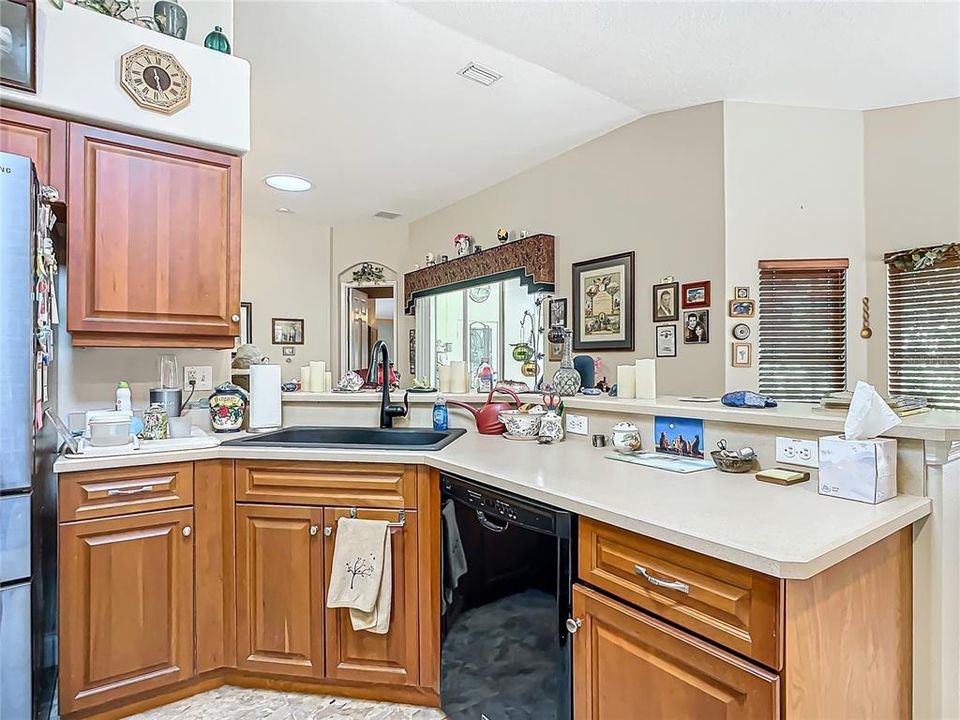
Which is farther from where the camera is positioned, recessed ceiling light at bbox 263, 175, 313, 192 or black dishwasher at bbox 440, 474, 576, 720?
recessed ceiling light at bbox 263, 175, 313, 192

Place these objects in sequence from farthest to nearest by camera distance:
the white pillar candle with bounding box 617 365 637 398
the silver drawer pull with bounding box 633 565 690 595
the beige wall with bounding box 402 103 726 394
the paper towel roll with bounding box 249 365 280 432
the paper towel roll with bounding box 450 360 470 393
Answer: the beige wall with bounding box 402 103 726 394, the paper towel roll with bounding box 450 360 470 393, the paper towel roll with bounding box 249 365 280 432, the white pillar candle with bounding box 617 365 637 398, the silver drawer pull with bounding box 633 565 690 595

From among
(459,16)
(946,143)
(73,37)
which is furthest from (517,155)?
(73,37)

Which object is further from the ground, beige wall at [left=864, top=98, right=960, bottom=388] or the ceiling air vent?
the ceiling air vent

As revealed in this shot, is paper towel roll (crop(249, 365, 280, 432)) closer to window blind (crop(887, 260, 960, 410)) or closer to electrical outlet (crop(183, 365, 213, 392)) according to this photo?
electrical outlet (crop(183, 365, 213, 392))

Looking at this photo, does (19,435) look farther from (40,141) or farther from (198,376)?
(40,141)

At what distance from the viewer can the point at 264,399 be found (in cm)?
246

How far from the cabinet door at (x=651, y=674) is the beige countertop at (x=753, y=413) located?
745 mm

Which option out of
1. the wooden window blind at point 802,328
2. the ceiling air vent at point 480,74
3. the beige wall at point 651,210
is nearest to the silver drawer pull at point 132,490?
the ceiling air vent at point 480,74

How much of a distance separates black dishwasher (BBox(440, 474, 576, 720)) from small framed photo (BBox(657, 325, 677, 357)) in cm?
225

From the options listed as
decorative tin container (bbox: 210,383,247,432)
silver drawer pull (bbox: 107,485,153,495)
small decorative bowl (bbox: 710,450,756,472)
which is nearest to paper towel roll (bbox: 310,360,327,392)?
decorative tin container (bbox: 210,383,247,432)

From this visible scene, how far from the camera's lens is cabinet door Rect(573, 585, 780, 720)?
0.98m

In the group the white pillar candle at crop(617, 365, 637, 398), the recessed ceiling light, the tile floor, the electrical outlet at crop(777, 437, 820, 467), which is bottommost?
the tile floor

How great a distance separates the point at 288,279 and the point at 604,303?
3661 millimetres

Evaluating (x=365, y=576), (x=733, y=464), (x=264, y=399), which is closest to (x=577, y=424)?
(x=733, y=464)
